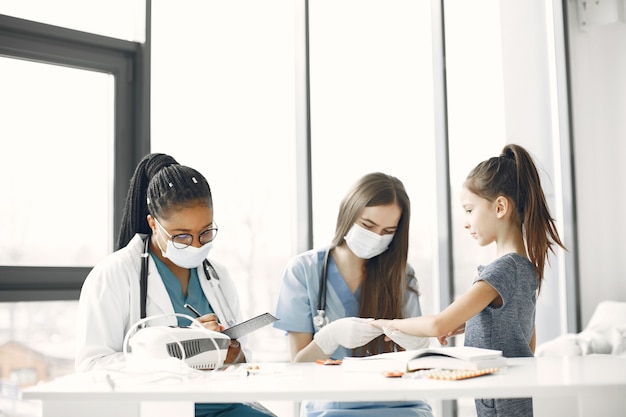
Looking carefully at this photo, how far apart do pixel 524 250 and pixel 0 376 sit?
5.47ft

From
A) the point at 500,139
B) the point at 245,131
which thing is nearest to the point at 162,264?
the point at 245,131

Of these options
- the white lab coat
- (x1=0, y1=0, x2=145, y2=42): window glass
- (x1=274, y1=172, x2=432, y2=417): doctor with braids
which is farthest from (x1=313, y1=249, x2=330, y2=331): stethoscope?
(x1=0, y1=0, x2=145, y2=42): window glass

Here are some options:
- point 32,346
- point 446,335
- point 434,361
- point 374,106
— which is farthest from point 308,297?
point 374,106

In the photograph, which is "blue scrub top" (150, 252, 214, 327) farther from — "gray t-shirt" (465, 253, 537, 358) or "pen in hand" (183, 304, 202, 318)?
"gray t-shirt" (465, 253, 537, 358)

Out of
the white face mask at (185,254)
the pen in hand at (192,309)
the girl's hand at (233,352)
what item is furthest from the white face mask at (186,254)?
the girl's hand at (233,352)

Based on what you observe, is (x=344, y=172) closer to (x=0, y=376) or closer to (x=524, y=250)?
(x=524, y=250)

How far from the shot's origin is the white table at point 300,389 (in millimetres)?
1148

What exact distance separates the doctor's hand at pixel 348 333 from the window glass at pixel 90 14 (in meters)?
1.33

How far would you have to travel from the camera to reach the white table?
115 cm

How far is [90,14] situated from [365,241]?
1.31 meters

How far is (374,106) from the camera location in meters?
2.88

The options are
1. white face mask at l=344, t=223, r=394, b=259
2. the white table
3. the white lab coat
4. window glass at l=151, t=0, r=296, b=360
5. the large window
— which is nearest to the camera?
the white table

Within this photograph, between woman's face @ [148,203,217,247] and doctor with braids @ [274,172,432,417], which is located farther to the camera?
doctor with braids @ [274,172,432,417]

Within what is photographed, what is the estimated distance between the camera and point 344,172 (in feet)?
9.16
